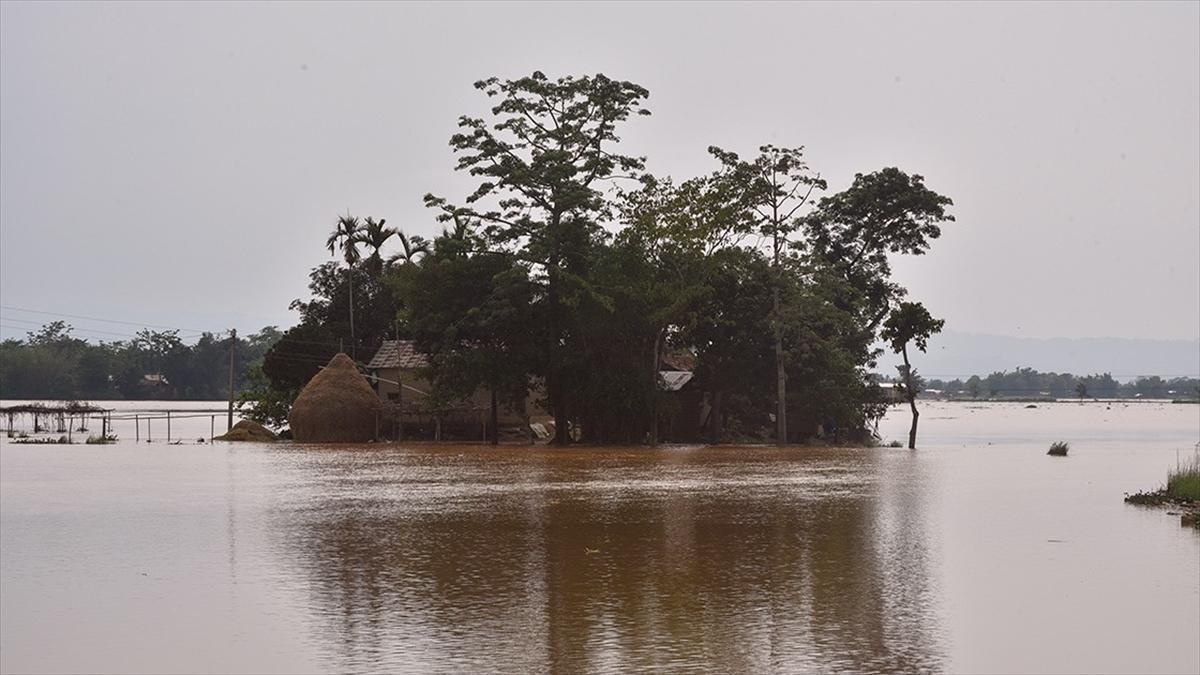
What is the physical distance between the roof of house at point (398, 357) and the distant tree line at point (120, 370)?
262 ft

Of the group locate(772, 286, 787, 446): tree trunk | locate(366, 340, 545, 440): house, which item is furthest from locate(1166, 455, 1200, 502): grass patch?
locate(366, 340, 545, 440): house

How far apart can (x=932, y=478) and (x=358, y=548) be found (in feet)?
61.8

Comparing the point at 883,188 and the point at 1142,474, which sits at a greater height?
the point at 883,188

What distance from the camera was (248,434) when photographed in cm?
5859

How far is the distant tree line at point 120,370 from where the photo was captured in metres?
143

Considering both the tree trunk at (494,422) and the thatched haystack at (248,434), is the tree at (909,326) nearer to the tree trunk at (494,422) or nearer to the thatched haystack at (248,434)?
the tree trunk at (494,422)

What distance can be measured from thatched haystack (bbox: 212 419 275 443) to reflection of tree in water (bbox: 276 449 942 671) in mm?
32300

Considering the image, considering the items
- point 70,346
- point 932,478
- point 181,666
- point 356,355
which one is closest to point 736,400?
point 932,478

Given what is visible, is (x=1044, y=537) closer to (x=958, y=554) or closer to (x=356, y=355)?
(x=958, y=554)

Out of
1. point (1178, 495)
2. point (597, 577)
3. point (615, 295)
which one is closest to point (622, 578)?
point (597, 577)

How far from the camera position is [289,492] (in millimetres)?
27734

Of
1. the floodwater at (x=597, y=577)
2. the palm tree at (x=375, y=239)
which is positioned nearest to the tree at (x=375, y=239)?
the palm tree at (x=375, y=239)

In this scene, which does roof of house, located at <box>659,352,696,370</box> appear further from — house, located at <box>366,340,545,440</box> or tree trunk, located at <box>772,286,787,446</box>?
tree trunk, located at <box>772,286,787,446</box>

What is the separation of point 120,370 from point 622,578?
463 feet
